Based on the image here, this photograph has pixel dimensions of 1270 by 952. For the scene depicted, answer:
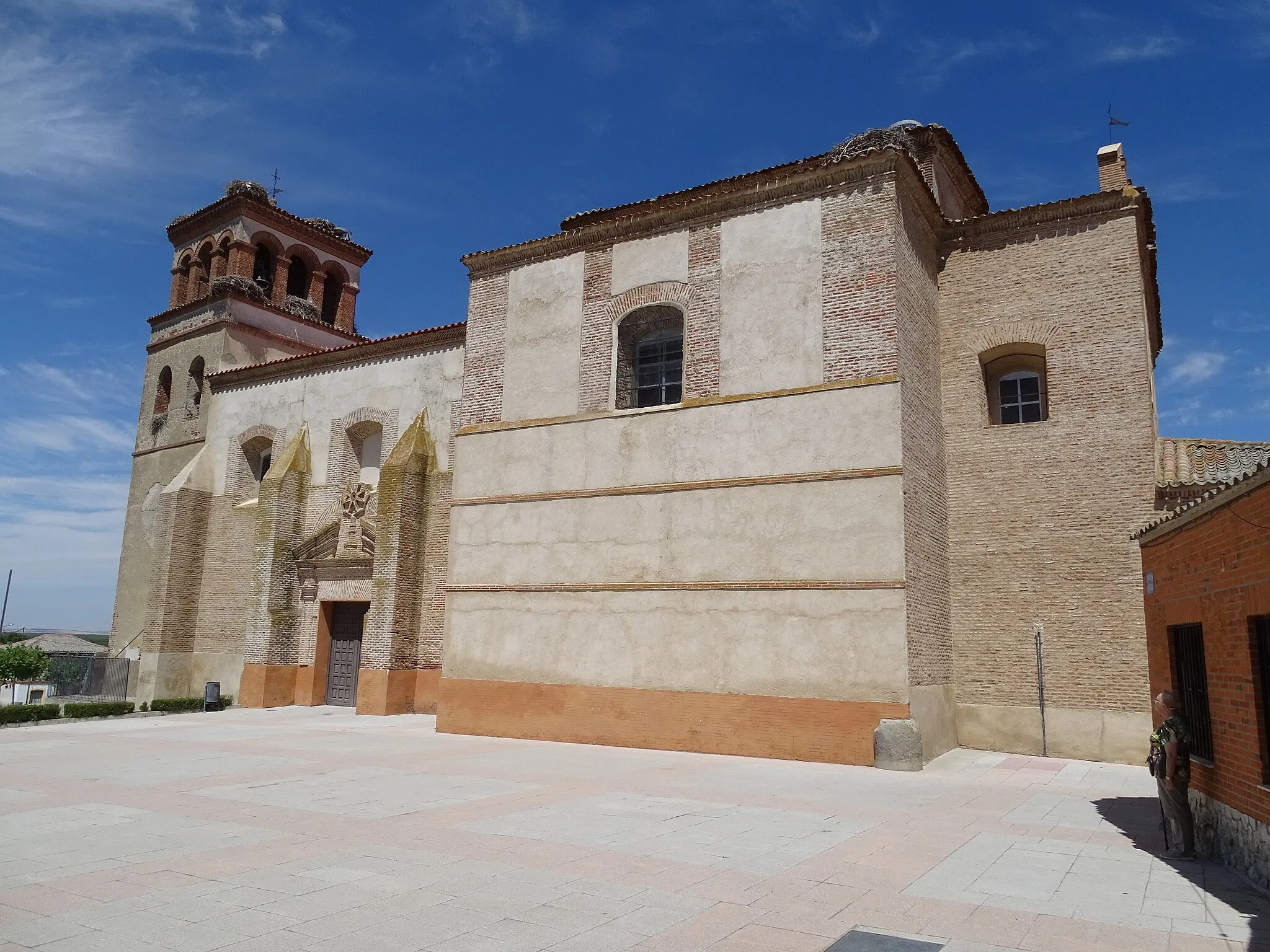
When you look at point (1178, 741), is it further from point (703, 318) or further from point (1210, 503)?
point (703, 318)

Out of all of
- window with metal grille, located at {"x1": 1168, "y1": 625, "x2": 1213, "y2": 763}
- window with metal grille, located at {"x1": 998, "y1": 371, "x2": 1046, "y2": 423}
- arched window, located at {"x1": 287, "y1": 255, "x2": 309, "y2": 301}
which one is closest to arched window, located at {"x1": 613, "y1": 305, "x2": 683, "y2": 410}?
window with metal grille, located at {"x1": 998, "y1": 371, "x2": 1046, "y2": 423}

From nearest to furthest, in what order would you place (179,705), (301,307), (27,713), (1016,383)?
(1016,383)
(27,713)
(179,705)
(301,307)

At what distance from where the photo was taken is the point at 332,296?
96.1ft

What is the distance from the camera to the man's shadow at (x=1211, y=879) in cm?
496

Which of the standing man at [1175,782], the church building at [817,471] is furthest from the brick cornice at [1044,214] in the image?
the standing man at [1175,782]

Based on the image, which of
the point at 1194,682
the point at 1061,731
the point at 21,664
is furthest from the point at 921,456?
the point at 21,664

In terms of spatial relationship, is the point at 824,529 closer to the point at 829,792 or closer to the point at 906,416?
the point at 906,416

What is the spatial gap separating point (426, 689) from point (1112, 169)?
52.0 feet

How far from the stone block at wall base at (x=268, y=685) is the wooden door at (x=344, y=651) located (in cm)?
81

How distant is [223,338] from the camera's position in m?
24.2

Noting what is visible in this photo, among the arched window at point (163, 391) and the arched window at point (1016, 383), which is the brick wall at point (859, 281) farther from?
the arched window at point (163, 391)

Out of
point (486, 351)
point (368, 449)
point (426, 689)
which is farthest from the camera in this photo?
point (368, 449)

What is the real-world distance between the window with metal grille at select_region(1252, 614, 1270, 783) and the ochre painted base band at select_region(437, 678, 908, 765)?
18.9ft

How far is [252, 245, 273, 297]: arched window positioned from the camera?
2644 centimetres
